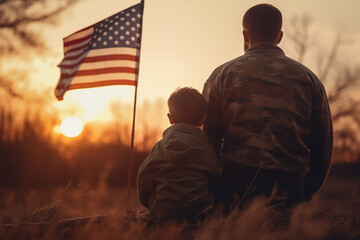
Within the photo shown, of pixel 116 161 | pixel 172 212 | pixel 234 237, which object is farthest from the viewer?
pixel 116 161

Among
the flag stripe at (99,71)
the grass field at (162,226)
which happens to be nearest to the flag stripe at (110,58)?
the flag stripe at (99,71)

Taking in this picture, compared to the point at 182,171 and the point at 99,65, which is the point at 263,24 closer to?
the point at 182,171

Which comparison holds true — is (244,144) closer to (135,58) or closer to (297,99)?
(297,99)

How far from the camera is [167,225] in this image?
3.58 metres

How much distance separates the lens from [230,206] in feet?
13.1

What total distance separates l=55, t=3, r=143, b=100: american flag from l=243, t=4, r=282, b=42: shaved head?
7.46 feet

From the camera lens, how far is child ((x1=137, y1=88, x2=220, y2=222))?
3773mm

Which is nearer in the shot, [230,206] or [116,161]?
[230,206]

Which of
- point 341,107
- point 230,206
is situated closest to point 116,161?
point 341,107

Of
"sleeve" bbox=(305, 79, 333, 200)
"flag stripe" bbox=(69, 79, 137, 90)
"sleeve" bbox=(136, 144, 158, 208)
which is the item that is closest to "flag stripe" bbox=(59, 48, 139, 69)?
"flag stripe" bbox=(69, 79, 137, 90)

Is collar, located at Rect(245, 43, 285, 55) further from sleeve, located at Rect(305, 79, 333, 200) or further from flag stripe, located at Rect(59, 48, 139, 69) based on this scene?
flag stripe, located at Rect(59, 48, 139, 69)

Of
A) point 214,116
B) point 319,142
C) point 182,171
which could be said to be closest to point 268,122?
point 214,116

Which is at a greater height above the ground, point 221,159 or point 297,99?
point 297,99

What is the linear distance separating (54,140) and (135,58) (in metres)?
30.4
